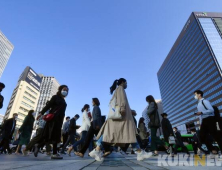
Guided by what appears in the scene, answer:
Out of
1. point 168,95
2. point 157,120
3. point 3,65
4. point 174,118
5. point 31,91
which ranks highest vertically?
point 3,65

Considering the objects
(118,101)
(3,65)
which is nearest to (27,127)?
(118,101)

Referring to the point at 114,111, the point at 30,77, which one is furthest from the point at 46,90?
the point at 114,111

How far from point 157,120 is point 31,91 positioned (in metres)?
86.3

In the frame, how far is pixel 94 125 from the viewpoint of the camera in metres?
3.76

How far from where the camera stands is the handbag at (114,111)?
2878 mm

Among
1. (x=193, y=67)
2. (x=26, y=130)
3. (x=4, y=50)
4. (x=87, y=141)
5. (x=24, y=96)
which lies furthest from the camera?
(x=4, y=50)

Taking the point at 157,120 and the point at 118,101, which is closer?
the point at 118,101

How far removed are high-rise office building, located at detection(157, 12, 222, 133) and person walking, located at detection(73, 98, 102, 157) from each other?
4647cm

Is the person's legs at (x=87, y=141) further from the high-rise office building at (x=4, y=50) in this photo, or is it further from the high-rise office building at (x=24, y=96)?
the high-rise office building at (x=4, y=50)

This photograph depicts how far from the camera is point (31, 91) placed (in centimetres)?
7738

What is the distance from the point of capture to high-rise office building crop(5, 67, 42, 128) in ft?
226

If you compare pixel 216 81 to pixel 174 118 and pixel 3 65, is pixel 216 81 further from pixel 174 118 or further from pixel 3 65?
pixel 3 65

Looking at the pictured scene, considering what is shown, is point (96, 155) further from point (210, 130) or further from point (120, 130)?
point (210, 130)

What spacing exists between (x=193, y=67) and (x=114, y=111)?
80261 mm
